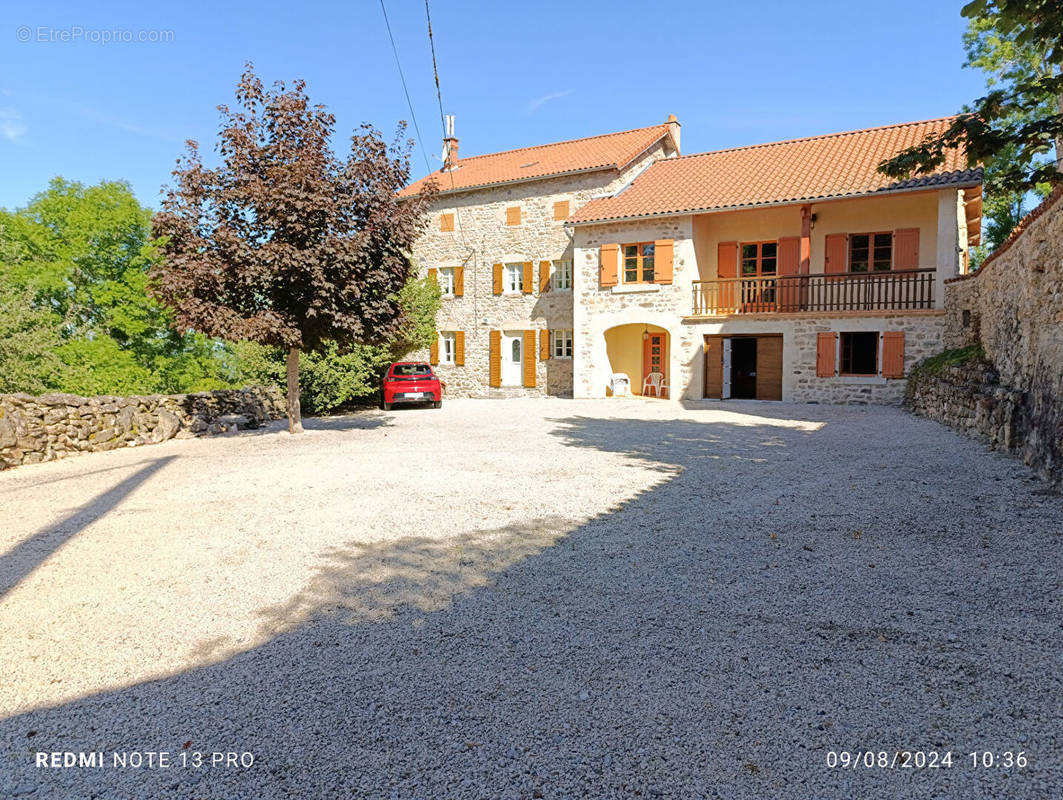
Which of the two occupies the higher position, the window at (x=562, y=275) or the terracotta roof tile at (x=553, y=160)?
the terracotta roof tile at (x=553, y=160)

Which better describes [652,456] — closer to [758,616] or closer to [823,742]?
[758,616]

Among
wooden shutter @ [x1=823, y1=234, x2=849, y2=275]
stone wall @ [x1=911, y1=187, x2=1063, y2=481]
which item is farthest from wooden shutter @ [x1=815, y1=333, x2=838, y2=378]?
stone wall @ [x1=911, y1=187, x2=1063, y2=481]

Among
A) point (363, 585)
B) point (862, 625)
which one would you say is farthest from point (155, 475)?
point (862, 625)

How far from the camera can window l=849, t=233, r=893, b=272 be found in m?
16.2

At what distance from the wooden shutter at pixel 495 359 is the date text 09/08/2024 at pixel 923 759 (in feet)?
68.3

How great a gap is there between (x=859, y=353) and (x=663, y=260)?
5808mm

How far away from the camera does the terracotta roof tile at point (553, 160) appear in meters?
21.5

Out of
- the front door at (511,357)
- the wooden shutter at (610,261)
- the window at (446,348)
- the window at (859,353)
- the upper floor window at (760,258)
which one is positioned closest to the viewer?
the window at (859,353)

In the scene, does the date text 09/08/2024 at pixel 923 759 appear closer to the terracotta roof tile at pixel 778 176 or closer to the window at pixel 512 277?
the terracotta roof tile at pixel 778 176

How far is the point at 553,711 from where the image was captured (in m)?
2.32

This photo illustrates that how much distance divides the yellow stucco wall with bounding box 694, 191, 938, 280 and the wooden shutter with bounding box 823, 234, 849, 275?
132 millimetres

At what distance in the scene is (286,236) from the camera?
1002cm

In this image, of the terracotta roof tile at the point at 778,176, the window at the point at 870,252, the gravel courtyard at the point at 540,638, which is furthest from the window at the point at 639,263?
the gravel courtyard at the point at 540,638

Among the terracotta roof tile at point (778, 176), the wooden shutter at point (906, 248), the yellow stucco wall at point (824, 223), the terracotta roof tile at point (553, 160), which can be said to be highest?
the terracotta roof tile at point (553, 160)
